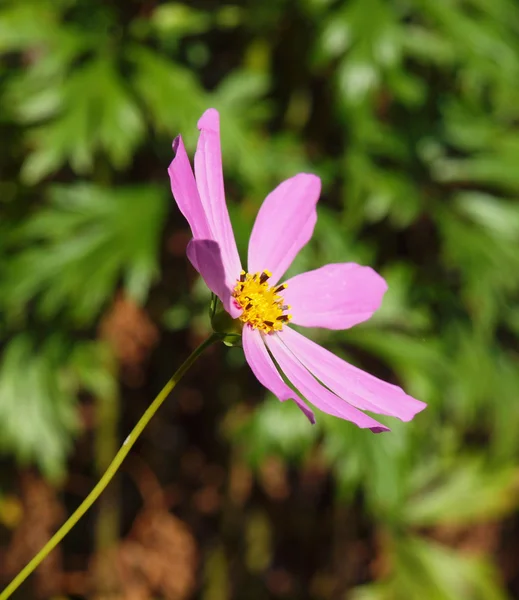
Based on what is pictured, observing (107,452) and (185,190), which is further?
(107,452)

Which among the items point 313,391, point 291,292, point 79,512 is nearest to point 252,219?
point 291,292

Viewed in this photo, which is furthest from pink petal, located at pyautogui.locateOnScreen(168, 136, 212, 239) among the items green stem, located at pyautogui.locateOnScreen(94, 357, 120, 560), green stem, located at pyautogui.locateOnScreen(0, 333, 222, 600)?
green stem, located at pyautogui.locateOnScreen(94, 357, 120, 560)

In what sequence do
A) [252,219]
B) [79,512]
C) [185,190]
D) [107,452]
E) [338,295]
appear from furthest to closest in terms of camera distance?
1. [107,452]
2. [252,219]
3. [338,295]
4. [185,190]
5. [79,512]

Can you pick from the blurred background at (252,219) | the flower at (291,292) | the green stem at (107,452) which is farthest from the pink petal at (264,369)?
the green stem at (107,452)

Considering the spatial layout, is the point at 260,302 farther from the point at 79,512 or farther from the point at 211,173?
the point at 79,512

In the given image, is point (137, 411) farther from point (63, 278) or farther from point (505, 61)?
point (505, 61)

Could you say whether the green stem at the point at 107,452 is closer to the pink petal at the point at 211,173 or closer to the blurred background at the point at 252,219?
the blurred background at the point at 252,219
